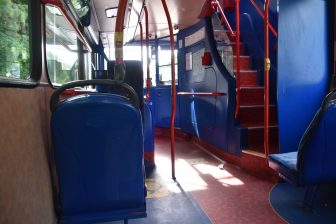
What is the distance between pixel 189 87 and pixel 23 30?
4.25 metres

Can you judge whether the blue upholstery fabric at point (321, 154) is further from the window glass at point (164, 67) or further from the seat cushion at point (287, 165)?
the window glass at point (164, 67)

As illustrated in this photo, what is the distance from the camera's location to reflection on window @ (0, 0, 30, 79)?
1.21 meters

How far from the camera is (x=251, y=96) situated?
392 cm

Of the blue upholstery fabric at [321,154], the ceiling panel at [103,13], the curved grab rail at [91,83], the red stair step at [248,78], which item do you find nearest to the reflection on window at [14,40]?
the curved grab rail at [91,83]

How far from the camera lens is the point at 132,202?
1516mm

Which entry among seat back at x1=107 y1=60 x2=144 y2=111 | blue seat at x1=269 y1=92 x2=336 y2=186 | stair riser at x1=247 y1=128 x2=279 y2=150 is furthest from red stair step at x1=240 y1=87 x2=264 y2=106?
blue seat at x1=269 y1=92 x2=336 y2=186

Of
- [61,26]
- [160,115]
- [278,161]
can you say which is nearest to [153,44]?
[160,115]

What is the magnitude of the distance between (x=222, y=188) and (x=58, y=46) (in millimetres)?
2044

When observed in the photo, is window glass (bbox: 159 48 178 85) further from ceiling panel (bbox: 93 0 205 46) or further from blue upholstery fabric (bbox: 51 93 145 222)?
blue upholstery fabric (bbox: 51 93 145 222)

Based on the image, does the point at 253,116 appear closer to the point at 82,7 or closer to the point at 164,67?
the point at 82,7

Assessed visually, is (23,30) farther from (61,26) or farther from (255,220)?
(255,220)

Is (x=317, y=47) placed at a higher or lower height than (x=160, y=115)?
higher

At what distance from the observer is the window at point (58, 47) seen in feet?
7.12

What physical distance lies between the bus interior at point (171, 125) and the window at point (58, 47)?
0.07 feet
